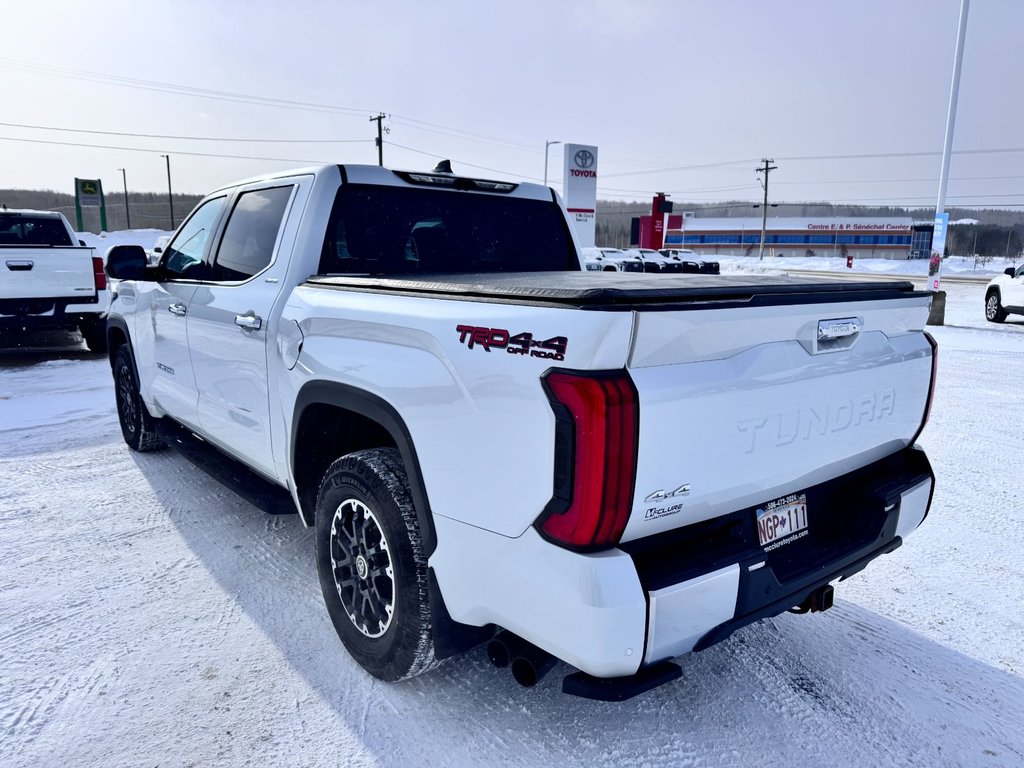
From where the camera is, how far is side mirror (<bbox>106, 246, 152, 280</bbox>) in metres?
4.42

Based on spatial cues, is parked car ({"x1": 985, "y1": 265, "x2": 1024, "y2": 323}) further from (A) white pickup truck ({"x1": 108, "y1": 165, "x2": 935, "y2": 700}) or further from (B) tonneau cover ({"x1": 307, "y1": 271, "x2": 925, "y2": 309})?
(B) tonneau cover ({"x1": 307, "y1": 271, "x2": 925, "y2": 309})

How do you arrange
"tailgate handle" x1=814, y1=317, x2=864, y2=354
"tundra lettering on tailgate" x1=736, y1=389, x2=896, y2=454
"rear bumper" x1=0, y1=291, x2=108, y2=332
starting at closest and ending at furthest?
"tundra lettering on tailgate" x1=736, y1=389, x2=896, y2=454, "tailgate handle" x1=814, y1=317, x2=864, y2=354, "rear bumper" x1=0, y1=291, x2=108, y2=332

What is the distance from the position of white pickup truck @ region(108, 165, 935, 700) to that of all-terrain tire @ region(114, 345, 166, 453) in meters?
2.32

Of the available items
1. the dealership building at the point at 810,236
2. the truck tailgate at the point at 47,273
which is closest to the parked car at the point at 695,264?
the truck tailgate at the point at 47,273

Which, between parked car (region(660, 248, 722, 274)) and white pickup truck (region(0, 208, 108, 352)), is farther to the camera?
parked car (region(660, 248, 722, 274))

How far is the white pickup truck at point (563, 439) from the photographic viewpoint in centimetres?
186

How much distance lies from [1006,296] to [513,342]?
17.1 metres

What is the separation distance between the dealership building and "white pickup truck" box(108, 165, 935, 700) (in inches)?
3298

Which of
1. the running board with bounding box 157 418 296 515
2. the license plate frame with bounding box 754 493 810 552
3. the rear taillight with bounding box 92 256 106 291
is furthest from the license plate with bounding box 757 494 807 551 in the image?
the rear taillight with bounding box 92 256 106 291

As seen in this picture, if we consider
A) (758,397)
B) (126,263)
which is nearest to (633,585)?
(758,397)

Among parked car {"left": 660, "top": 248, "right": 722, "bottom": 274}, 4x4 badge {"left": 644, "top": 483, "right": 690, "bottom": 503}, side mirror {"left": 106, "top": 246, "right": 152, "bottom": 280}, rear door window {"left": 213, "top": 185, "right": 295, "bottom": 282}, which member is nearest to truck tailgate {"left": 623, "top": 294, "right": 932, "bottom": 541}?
4x4 badge {"left": 644, "top": 483, "right": 690, "bottom": 503}

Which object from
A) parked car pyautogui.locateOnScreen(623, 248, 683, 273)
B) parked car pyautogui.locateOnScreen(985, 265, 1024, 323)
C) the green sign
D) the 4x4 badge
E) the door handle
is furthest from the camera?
the green sign

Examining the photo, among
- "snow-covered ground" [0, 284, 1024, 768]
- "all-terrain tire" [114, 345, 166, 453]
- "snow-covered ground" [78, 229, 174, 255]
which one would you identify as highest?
"snow-covered ground" [78, 229, 174, 255]

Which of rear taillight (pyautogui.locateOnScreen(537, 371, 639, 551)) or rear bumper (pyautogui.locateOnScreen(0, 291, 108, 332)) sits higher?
rear taillight (pyautogui.locateOnScreen(537, 371, 639, 551))
